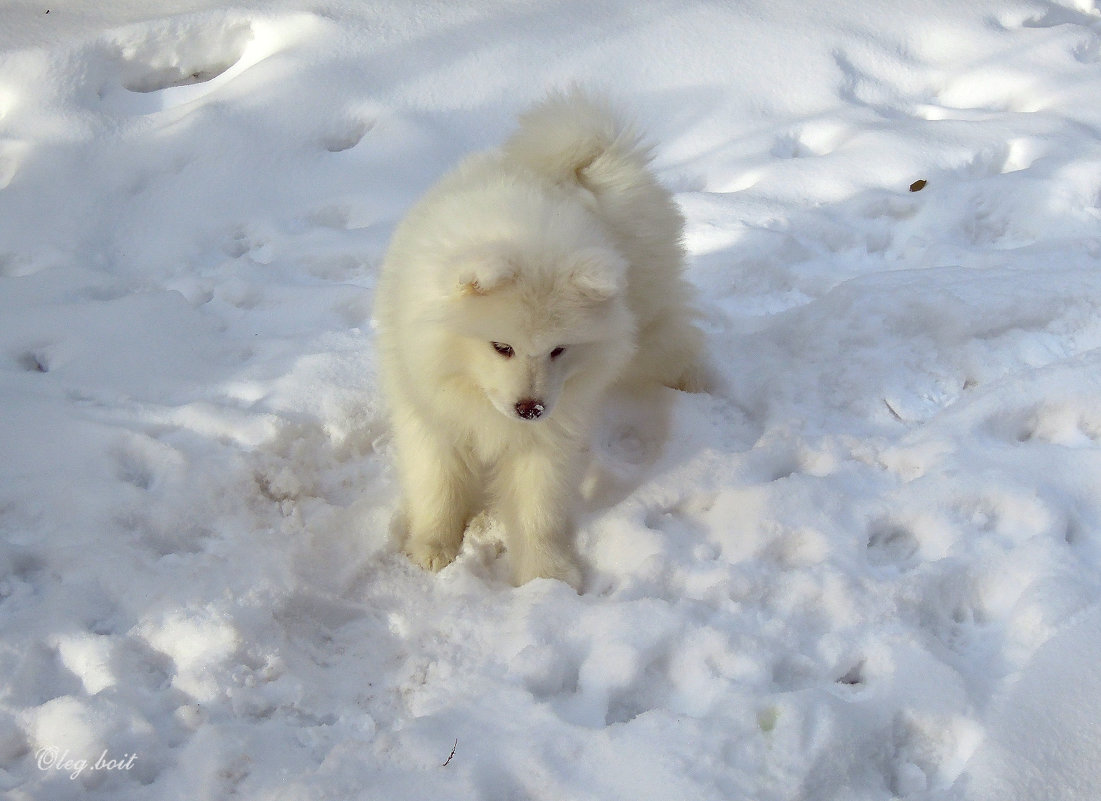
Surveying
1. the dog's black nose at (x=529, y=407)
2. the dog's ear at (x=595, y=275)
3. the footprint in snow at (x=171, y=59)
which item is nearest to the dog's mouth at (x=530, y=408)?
the dog's black nose at (x=529, y=407)

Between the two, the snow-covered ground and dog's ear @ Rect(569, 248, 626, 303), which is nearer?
the snow-covered ground

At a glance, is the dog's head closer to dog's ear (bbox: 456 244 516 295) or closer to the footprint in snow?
dog's ear (bbox: 456 244 516 295)

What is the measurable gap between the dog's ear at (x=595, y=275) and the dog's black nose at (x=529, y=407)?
30 centimetres

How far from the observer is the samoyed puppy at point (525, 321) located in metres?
2.17

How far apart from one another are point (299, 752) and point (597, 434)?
1.48 meters

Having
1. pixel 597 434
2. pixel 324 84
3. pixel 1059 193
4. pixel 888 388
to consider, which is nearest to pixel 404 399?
pixel 597 434

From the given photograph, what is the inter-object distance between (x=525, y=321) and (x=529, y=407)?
9.1 inches

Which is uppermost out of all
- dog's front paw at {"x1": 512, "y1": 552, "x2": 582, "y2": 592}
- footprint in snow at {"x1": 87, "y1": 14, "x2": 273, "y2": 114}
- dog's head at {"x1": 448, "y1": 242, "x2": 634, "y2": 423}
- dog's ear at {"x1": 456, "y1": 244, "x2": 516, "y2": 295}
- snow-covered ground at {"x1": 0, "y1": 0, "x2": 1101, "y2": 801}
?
dog's ear at {"x1": 456, "y1": 244, "x2": 516, "y2": 295}

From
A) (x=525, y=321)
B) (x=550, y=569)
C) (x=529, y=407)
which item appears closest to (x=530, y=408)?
(x=529, y=407)

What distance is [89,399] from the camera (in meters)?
2.91

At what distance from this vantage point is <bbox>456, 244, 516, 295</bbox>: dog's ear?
6.71 ft

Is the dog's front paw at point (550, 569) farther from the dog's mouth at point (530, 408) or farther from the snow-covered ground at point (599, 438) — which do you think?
the dog's mouth at point (530, 408)

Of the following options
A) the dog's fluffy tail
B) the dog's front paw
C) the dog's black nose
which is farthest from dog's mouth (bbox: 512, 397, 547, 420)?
the dog's fluffy tail

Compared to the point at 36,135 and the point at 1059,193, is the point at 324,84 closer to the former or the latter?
the point at 36,135
